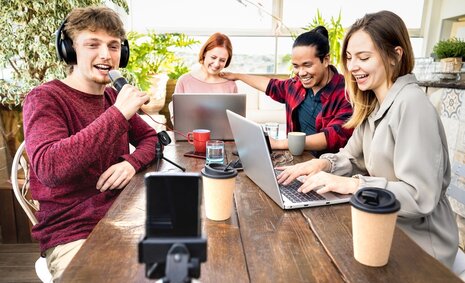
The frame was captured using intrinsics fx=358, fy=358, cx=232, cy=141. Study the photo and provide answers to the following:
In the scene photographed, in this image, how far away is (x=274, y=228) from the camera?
0.84 m

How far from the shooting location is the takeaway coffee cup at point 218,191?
85 centimetres

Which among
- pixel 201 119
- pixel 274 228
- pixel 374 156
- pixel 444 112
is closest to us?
pixel 274 228

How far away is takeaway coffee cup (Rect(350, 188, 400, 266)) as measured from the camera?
64cm

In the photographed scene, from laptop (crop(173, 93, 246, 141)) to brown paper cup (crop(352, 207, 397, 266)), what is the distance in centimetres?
117

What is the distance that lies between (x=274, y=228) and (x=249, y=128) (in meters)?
0.29

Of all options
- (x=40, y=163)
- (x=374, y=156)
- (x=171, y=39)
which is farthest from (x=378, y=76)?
(x=171, y=39)

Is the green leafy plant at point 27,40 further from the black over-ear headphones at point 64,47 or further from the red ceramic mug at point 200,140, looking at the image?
the red ceramic mug at point 200,140

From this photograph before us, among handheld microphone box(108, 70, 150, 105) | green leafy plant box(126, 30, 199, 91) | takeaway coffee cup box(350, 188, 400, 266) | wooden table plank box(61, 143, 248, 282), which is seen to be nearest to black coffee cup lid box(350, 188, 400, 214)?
takeaway coffee cup box(350, 188, 400, 266)

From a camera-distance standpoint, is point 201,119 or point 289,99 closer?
point 201,119

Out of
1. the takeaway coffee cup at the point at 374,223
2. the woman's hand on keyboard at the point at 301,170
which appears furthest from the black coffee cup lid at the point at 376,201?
the woman's hand on keyboard at the point at 301,170

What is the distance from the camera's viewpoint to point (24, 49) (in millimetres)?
2229

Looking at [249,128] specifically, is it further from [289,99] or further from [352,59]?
[289,99]

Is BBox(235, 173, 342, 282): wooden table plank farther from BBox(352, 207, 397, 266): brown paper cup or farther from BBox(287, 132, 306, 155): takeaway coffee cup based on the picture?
BBox(287, 132, 306, 155): takeaway coffee cup

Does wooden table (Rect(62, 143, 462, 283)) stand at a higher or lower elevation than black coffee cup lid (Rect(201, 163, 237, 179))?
lower
